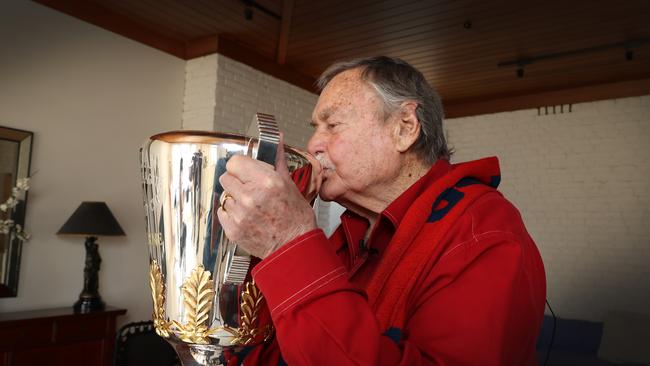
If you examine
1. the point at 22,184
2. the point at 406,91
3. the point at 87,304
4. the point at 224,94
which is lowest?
the point at 87,304

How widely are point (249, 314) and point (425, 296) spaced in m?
0.22

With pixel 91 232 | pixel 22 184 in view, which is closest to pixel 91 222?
pixel 91 232

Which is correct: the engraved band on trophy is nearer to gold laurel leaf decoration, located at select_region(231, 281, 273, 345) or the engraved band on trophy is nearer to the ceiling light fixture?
gold laurel leaf decoration, located at select_region(231, 281, 273, 345)

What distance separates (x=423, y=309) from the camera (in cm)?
61

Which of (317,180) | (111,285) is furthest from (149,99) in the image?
(317,180)

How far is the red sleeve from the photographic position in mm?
503

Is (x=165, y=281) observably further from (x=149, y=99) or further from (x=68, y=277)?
(x=149, y=99)

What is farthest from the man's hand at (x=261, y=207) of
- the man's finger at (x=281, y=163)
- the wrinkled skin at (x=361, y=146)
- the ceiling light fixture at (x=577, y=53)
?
the ceiling light fixture at (x=577, y=53)

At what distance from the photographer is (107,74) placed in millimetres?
3592

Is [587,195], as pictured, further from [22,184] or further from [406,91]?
[22,184]

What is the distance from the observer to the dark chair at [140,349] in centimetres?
303

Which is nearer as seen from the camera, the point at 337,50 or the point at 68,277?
the point at 68,277

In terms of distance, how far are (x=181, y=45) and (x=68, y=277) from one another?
1985mm

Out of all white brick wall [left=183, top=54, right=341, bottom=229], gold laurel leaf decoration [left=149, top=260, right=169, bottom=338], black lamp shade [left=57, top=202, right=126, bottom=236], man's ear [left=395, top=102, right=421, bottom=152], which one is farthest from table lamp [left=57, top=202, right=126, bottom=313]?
gold laurel leaf decoration [left=149, top=260, right=169, bottom=338]
